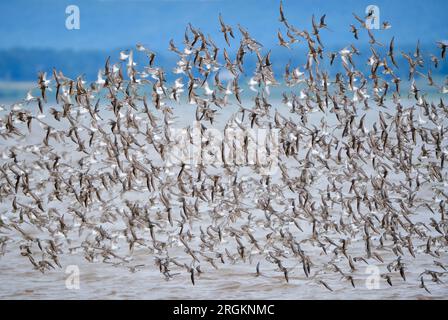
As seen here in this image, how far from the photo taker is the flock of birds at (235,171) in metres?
3.57

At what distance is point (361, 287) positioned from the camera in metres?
3.61

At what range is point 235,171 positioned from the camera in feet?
11.8

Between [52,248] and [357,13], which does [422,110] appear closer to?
[357,13]

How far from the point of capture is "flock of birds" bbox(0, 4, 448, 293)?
357 cm

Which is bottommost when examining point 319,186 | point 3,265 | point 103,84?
point 3,265

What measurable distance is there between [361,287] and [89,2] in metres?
2.21

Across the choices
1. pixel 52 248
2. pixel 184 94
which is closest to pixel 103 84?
pixel 184 94

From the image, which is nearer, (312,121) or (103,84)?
(103,84)

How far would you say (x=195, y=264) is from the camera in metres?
3.66

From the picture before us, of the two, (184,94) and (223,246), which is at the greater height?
(184,94)

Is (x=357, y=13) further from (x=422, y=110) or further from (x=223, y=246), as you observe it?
(x=223, y=246)

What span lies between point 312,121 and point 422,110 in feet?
2.18

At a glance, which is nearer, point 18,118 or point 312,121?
point 18,118

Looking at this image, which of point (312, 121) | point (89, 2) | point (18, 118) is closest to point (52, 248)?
point (18, 118)
